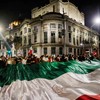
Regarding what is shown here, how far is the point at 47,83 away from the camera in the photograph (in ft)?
15.3

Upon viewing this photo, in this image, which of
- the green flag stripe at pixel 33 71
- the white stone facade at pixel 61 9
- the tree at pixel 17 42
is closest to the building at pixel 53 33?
the white stone facade at pixel 61 9

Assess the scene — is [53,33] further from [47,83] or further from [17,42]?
[47,83]

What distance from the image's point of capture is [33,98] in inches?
137

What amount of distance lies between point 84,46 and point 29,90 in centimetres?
4536

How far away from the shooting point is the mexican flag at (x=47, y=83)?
3.60 m

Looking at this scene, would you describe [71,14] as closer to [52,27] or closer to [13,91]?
[52,27]

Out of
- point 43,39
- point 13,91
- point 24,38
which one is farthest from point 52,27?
point 13,91

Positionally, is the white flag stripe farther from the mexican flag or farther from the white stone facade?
the white stone facade

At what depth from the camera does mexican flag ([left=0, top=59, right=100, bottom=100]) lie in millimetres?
3604

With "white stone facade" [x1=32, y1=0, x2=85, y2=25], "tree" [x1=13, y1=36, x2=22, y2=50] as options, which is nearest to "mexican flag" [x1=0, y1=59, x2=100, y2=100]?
"tree" [x1=13, y1=36, x2=22, y2=50]

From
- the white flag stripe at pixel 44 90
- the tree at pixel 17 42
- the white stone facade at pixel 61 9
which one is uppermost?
the white stone facade at pixel 61 9

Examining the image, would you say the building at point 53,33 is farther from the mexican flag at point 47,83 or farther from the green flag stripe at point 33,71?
the mexican flag at point 47,83

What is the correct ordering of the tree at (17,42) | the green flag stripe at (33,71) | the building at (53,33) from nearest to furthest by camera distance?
the green flag stripe at (33,71)
the building at (53,33)
the tree at (17,42)

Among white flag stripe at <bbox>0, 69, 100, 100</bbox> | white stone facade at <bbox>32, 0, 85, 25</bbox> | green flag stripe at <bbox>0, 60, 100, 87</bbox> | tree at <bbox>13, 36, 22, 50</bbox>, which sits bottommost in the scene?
white flag stripe at <bbox>0, 69, 100, 100</bbox>
